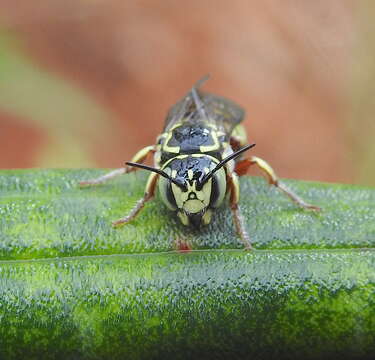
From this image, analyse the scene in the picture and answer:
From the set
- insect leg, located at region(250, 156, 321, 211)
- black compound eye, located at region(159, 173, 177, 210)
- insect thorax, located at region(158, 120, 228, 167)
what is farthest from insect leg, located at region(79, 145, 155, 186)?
insect leg, located at region(250, 156, 321, 211)

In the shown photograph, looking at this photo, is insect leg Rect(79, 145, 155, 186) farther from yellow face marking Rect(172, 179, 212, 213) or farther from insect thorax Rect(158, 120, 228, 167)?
yellow face marking Rect(172, 179, 212, 213)

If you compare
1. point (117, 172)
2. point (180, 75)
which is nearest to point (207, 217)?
point (117, 172)

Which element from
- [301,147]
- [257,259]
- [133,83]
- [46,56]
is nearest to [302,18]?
[301,147]

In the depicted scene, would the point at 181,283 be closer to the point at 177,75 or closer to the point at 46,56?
the point at 46,56

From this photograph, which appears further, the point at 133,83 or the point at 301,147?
the point at 133,83

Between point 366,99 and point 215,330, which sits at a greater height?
point 366,99

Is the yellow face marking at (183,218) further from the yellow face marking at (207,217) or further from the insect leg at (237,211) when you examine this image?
the insect leg at (237,211)

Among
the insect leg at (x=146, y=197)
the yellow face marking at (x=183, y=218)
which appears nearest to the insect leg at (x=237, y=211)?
the yellow face marking at (x=183, y=218)

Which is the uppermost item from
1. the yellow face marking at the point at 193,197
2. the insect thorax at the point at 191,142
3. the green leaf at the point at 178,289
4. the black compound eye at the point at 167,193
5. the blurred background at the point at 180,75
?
the blurred background at the point at 180,75
